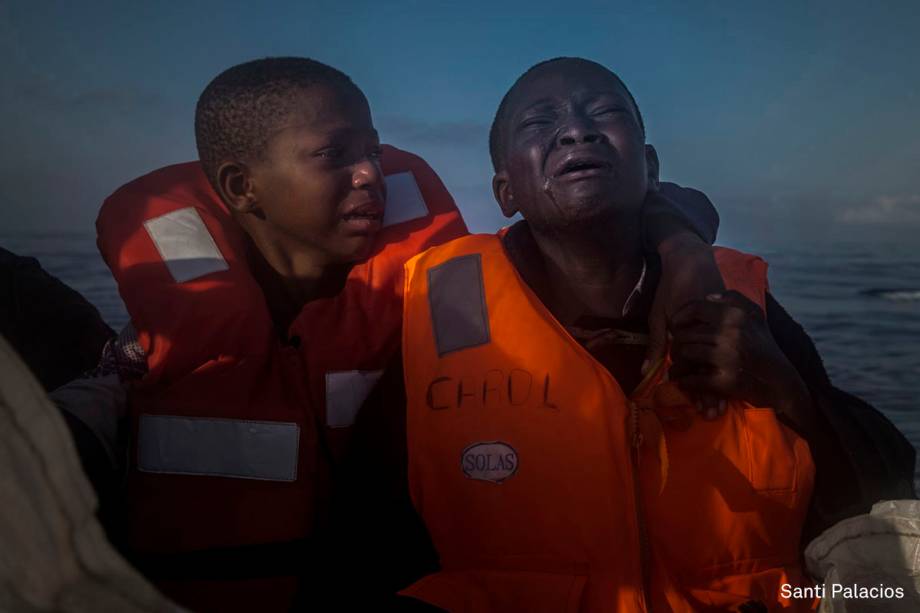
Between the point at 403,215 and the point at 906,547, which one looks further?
→ the point at 403,215

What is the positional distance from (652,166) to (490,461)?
1.09 meters

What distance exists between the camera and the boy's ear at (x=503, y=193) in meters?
2.13

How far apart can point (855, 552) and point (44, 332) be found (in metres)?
2.39

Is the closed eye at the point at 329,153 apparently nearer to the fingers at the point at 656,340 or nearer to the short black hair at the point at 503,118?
the short black hair at the point at 503,118

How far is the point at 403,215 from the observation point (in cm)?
234

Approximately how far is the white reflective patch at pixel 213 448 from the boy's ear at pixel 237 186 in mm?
700

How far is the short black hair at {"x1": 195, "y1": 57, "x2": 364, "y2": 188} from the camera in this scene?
2.12m

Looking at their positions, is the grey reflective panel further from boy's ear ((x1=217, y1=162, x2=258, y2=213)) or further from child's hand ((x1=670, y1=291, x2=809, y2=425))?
boy's ear ((x1=217, y1=162, x2=258, y2=213))

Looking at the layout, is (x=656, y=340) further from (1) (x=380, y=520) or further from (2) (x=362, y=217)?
(2) (x=362, y=217)

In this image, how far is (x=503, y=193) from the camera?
216 centimetres

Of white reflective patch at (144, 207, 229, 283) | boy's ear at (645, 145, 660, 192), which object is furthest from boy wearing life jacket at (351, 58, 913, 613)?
white reflective patch at (144, 207, 229, 283)

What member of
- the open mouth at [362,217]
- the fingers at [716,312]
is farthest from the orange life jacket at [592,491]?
the open mouth at [362,217]

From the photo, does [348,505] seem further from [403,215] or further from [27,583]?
[27,583]

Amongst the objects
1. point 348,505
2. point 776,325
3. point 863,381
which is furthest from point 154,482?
point 863,381
